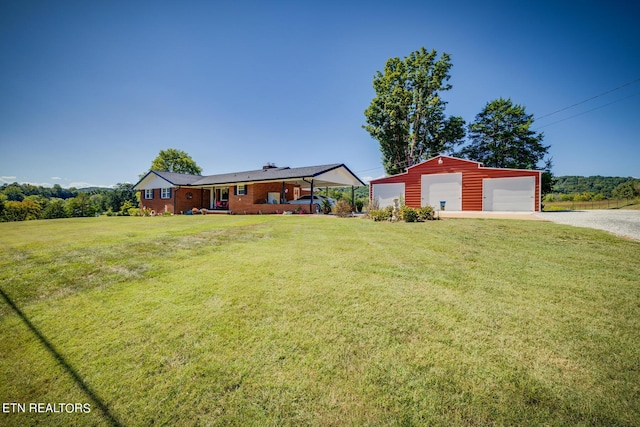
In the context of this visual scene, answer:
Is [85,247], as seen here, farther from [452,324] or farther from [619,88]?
[619,88]

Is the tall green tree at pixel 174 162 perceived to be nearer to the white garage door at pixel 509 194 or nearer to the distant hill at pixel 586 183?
the white garage door at pixel 509 194

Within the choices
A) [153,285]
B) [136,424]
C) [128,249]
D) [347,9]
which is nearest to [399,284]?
[136,424]

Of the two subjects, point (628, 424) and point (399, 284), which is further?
point (399, 284)

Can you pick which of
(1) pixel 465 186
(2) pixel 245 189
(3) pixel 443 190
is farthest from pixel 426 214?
(2) pixel 245 189

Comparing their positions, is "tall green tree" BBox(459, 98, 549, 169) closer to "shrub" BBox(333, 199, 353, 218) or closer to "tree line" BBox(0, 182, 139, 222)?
"shrub" BBox(333, 199, 353, 218)

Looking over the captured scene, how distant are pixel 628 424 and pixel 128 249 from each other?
860 centimetres

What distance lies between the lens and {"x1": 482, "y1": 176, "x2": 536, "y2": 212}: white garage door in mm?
15738

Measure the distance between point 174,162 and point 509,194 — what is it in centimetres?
5303

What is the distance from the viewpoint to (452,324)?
287cm

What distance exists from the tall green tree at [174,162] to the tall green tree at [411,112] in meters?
38.6

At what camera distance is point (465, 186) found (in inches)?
691

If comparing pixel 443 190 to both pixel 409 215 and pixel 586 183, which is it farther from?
pixel 586 183

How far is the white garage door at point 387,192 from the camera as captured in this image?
20236 mm

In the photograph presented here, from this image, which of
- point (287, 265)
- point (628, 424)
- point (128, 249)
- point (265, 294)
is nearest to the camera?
point (628, 424)
